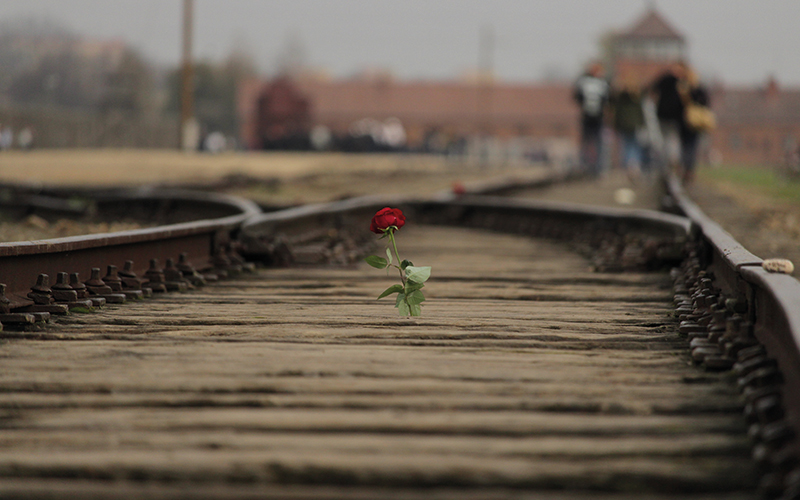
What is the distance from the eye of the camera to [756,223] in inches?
421

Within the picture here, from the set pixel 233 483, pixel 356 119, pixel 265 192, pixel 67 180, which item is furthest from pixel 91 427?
pixel 356 119

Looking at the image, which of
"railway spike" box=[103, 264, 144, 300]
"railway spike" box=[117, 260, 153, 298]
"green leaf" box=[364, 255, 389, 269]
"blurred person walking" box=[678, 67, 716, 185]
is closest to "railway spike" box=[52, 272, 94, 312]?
"railway spike" box=[103, 264, 144, 300]

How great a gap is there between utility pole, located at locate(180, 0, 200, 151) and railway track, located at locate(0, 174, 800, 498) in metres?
35.9

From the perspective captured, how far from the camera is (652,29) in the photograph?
78562mm

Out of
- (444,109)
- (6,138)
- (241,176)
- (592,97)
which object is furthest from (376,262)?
(444,109)

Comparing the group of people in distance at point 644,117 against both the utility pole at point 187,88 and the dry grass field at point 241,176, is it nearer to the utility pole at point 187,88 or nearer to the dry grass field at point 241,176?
the dry grass field at point 241,176

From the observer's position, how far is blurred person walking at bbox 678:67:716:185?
15.4 m

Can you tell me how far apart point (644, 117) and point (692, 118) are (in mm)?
5280

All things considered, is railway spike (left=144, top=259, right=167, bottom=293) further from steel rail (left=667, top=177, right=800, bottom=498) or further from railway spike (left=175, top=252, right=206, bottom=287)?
steel rail (left=667, top=177, right=800, bottom=498)

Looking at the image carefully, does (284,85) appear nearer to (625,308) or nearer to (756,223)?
(756,223)

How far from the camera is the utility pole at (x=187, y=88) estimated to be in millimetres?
40375

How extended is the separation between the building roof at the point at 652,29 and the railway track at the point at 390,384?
252 feet

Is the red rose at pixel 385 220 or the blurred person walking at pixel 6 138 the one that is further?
the blurred person walking at pixel 6 138

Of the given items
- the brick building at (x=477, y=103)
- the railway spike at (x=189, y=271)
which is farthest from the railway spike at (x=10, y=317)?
the brick building at (x=477, y=103)
